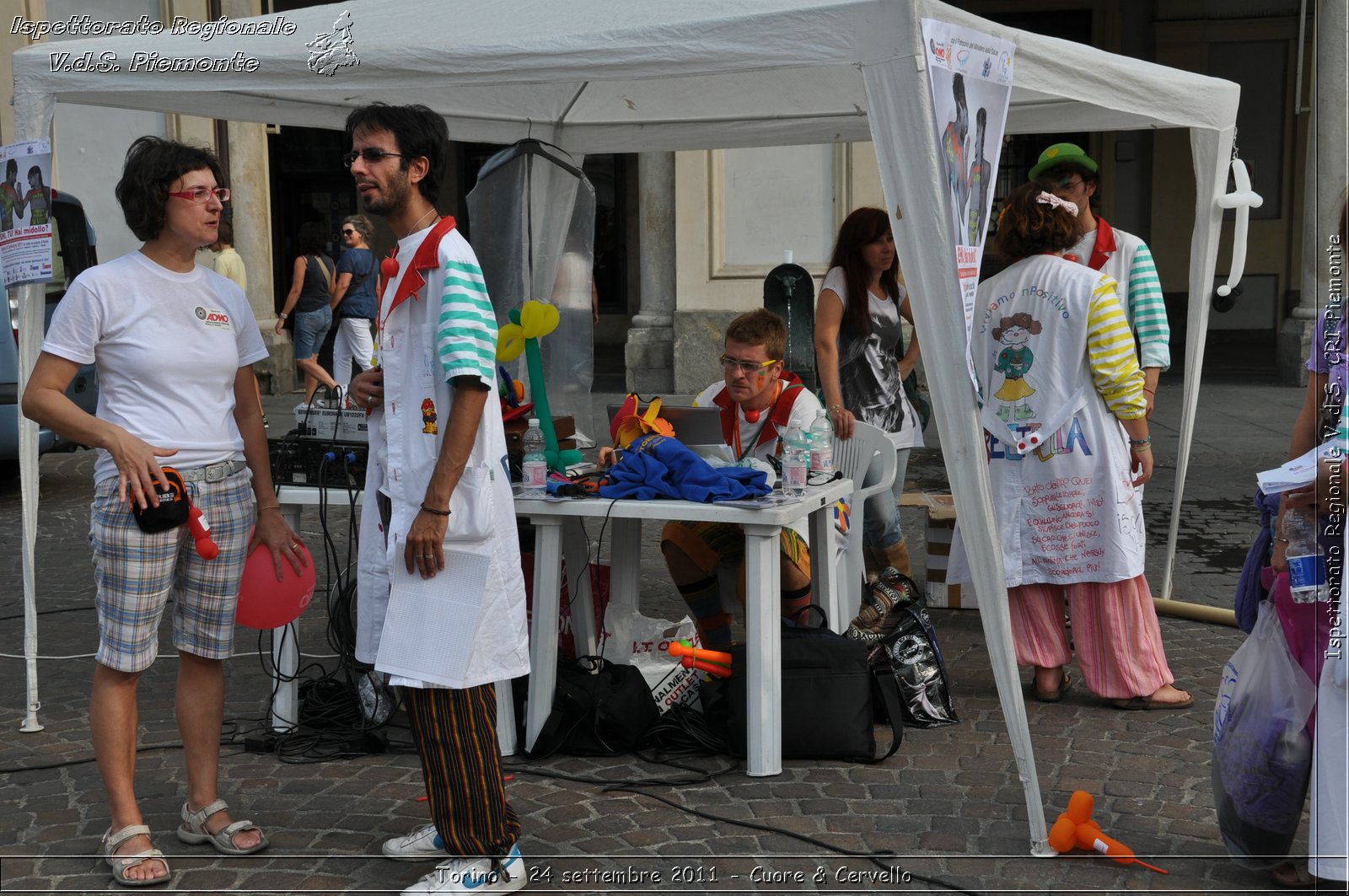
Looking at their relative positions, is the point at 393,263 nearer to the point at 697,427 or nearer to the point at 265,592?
the point at 265,592

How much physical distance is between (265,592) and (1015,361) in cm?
269

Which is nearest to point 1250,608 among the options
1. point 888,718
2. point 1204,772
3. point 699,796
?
point 1204,772

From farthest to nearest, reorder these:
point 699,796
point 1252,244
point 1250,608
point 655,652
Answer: point 1252,244, point 655,652, point 699,796, point 1250,608

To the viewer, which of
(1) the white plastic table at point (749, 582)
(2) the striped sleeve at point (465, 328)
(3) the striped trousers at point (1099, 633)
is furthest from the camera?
(3) the striped trousers at point (1099, 633)

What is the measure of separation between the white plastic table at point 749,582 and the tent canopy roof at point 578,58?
4.32 feet

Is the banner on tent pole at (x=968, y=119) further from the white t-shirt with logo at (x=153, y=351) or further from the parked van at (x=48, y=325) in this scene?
the parked van at (x=48, y=325)

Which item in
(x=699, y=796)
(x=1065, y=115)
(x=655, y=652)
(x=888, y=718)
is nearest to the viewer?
(x=699, y=796)

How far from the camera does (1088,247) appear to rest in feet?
17.7

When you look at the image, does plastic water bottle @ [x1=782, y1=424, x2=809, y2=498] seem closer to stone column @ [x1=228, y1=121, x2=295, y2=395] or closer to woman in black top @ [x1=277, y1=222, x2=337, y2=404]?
woman in black top @ [x1=277, y1=222, x2=337, y2=404]

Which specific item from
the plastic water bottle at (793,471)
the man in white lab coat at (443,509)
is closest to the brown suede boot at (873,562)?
the plastic water bottle at (793,471)

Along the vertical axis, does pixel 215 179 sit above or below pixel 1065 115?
below

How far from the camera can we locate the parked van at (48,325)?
8.91 m

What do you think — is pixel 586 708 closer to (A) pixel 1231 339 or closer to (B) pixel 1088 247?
(B) pixel 1088 247

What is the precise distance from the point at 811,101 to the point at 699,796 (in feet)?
11.4
